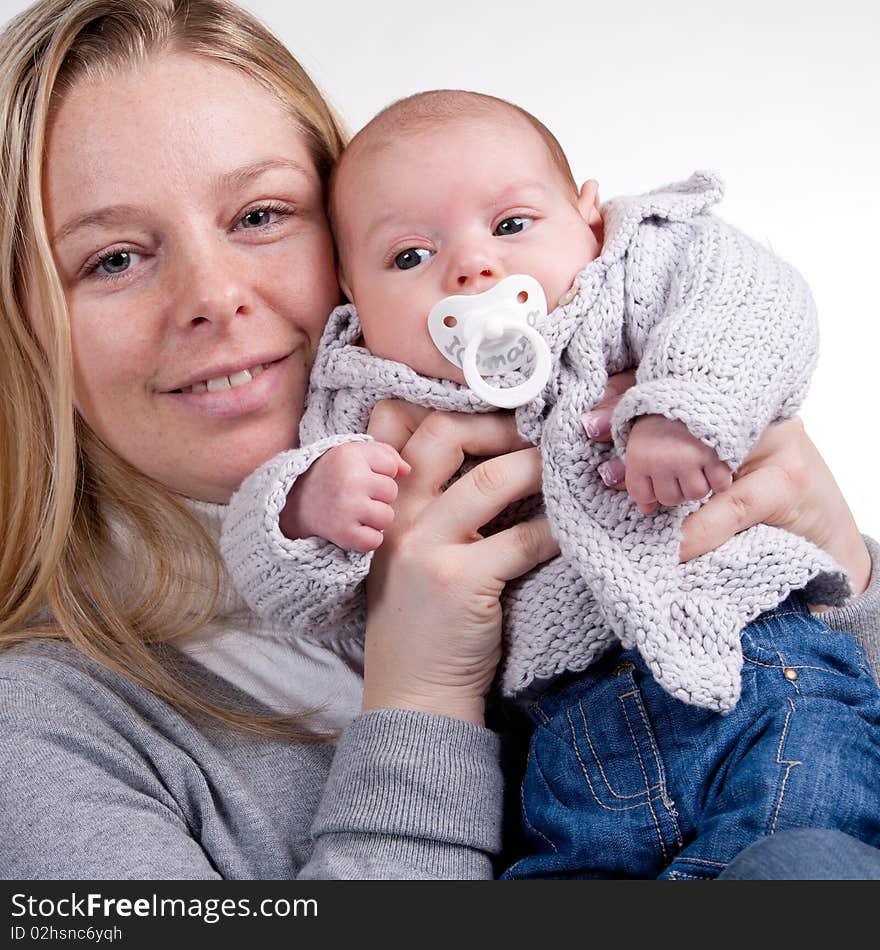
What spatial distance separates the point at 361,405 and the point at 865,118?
1.94m

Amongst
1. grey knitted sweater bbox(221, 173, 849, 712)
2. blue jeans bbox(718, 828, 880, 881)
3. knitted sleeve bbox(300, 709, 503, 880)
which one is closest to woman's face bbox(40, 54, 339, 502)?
grey knitted sweater bbox(221, 173, 849, 712)

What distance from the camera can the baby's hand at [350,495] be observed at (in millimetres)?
1206

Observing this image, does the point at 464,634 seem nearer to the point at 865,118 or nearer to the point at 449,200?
the point at 449,200

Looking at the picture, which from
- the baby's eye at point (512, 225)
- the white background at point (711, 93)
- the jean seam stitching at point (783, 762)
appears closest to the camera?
the jean seam stitching at point (783, 762)

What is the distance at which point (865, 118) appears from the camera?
9.14 ft

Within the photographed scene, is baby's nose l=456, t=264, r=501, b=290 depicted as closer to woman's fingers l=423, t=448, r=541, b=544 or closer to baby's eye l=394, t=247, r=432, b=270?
baby's eye l=394, t=247, r=432, b=270

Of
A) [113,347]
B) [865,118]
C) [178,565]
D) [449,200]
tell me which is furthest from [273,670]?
[865,118]

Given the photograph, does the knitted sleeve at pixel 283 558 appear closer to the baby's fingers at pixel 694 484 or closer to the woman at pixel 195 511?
the woman at pixel 195 511

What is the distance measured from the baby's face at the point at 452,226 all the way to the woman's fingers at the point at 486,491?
110 millimetres

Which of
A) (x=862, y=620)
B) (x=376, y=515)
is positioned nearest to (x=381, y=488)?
(x=376, y=515)

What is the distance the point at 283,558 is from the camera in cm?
124

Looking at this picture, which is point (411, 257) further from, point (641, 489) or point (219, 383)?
point (641, 489)

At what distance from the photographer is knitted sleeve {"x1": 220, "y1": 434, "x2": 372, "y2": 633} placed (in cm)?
124

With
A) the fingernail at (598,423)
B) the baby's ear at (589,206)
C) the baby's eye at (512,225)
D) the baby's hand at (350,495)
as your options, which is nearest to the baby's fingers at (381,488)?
the baby's hand at (350,495)
